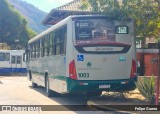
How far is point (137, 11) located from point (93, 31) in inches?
65.1

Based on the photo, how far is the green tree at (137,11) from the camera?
13.2m

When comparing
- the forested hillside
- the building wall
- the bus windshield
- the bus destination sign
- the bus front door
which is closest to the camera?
the bus windshield

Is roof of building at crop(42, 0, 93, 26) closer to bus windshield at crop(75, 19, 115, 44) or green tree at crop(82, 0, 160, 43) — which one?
green tree at crop(82, 0, 160, 43)

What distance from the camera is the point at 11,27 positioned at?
6444 centimetres

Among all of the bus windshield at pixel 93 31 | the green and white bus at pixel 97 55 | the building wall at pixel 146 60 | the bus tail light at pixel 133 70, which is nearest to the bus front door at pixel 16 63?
the building wall at pixel 146 60

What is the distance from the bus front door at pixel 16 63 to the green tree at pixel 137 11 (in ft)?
104

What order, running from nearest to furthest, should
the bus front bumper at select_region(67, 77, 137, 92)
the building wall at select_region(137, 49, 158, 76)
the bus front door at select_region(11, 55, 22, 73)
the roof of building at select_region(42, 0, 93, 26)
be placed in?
the bus front bumper at select_region(67, 77, 137, 92), the building wall at select_region(137, 49, 158, 76), the roof of building at select_region(42, 0, 93, 26), the bus front door at select_region(11, 55, 22, 73)

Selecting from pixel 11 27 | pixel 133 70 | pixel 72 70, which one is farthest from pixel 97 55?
pixel 11 27

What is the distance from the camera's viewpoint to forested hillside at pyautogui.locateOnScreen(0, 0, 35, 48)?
63.5 meters

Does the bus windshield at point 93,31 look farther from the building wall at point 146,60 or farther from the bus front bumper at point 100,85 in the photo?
the building wall at point 146,60

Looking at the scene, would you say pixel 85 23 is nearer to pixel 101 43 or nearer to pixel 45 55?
pixel 101 43

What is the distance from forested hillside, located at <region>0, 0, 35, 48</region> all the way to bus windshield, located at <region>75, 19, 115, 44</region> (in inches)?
1962

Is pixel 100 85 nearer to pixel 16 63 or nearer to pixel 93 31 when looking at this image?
pixel 93 31

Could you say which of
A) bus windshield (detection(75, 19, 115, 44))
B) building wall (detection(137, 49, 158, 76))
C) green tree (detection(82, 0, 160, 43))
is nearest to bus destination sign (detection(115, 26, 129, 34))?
bus windshield (detection(75, 19, 115, 44))
